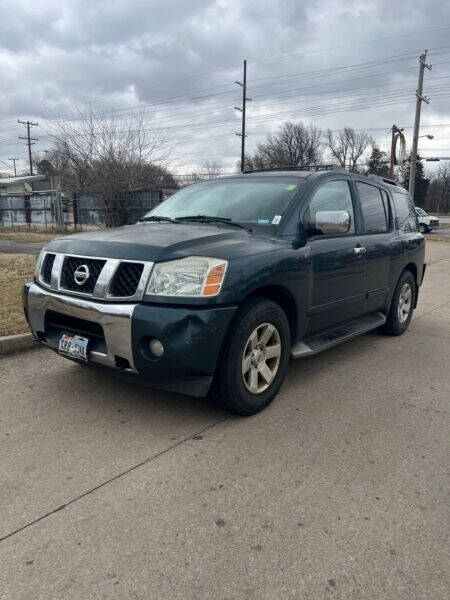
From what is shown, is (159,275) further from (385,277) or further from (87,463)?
(385,277)

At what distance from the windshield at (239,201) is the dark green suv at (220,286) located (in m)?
0.01

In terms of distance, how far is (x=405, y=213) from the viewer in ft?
20.0

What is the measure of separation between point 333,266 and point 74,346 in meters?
2.26

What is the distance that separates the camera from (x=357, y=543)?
88.3 inches

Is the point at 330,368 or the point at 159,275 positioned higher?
the point at 159,275

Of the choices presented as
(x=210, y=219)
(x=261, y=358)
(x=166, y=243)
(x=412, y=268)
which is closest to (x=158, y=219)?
(x=210, y=219)

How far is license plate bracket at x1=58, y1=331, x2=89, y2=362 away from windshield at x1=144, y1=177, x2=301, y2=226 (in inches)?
61.6

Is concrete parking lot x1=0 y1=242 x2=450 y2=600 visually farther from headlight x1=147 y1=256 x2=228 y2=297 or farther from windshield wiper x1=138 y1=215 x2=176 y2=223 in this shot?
windshield wiper x1=138 y1=215 x2=176 y2=223

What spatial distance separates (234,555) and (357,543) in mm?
577

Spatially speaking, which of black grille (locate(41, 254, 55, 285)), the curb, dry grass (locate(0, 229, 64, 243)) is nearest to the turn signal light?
black grille (locate(41, 254, 55, 285))

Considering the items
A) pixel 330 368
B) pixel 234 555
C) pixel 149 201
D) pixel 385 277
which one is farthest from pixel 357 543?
pixel 149 201

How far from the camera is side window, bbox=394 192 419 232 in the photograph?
5.86 m

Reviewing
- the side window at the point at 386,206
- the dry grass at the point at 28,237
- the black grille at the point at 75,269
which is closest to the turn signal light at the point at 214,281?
the black grille at the point at 75,269

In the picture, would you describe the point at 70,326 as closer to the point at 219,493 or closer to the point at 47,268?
the point at 47,268
